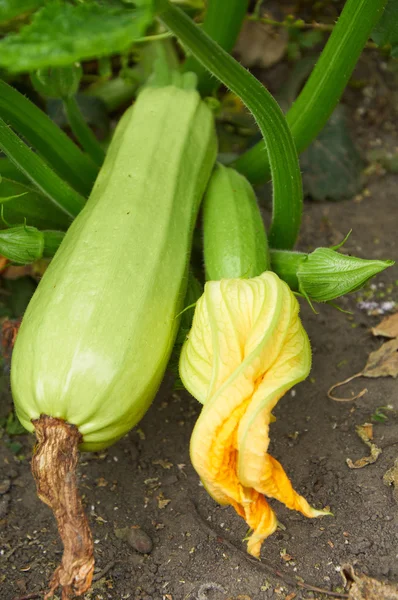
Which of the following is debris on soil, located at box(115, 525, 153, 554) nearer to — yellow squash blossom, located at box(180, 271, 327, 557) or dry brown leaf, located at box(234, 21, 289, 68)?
yellow squash blossom, located at box(180, 271, 327, 557)

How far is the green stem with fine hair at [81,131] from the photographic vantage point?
2.30 m

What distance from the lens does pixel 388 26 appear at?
2.12 m

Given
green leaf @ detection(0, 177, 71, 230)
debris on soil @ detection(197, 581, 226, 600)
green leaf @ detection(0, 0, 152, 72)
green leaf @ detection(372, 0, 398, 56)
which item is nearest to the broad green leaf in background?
green leaf @ detection(0, 177, 71, 230)

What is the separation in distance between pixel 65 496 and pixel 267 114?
104cm

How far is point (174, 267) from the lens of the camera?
1.83 meters

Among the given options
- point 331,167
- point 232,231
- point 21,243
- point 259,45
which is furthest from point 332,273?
point 259,45

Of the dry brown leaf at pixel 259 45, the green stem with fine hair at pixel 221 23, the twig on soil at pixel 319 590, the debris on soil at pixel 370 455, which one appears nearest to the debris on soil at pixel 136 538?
the twig on soil at pixel 319 590

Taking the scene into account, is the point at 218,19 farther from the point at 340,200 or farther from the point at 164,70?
the point at 340,200

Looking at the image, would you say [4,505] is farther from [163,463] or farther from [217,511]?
[217,511]

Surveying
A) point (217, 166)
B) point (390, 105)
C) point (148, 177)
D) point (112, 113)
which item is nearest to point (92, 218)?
point (148, 177)

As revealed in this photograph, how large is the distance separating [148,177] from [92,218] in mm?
211

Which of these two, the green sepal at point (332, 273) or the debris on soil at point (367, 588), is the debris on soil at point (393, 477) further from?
the green sepal at point (332, 273)

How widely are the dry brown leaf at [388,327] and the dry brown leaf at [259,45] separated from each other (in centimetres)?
131

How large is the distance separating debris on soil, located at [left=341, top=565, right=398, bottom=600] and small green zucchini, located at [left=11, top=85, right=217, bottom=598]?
57cm
